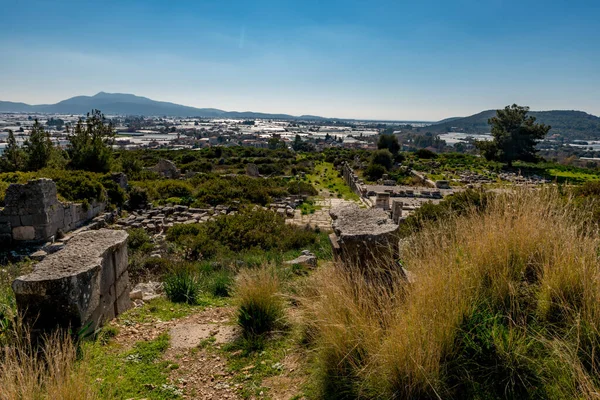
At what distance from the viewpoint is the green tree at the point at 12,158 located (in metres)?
20.3

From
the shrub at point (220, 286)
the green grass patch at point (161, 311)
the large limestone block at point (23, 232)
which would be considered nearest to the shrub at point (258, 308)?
the green grass patch at point (161, 311)

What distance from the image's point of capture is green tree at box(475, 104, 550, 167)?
40750 millimetres

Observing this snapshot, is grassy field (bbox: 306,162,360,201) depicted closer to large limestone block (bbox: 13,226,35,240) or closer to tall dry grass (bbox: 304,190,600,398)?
large limestone block (bbox: 13,226,35,240)

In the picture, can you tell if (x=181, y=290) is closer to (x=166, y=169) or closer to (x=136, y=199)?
(x=136, y=199)

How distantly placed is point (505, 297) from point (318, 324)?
1.70 meters

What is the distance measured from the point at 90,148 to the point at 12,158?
5420 millimetres

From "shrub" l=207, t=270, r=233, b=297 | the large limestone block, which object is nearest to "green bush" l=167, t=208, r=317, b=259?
"shrub" l=207, t=270, r=233, b=297

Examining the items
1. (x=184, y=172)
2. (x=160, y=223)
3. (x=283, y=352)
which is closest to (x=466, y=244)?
(x=283, y=352)

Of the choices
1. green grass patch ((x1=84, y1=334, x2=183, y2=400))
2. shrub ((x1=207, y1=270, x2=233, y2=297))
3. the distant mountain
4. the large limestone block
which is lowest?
the large limestone block

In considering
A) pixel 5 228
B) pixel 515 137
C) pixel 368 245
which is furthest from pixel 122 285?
pixel 515 137

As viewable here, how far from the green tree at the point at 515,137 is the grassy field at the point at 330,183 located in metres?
18.6

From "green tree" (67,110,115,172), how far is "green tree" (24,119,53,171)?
134 centimetres

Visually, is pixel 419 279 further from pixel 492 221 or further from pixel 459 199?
pixel 459 199

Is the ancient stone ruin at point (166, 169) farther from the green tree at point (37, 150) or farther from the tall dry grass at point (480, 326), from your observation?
the tall dry grass at point (480, 326)
